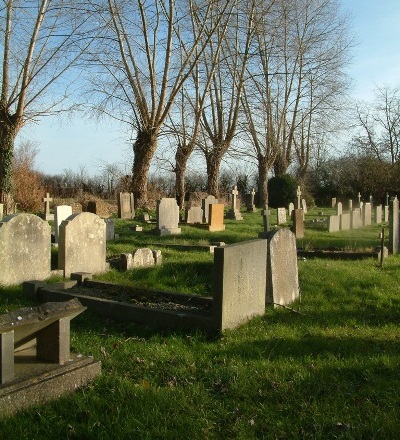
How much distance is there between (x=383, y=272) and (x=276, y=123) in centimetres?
2460

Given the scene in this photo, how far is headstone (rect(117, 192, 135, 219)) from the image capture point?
77.5 feet

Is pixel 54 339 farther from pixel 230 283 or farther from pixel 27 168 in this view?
pixel 27 168

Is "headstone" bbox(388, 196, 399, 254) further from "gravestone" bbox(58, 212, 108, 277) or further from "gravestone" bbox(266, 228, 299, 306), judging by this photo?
"gravestone" bbox(58, 212, 108, 277)

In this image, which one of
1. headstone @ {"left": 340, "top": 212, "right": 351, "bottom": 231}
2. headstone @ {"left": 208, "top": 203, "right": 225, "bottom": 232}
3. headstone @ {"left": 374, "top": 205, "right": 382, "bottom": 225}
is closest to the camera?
headstone @ {"left": 208, "top": 203, "right": 225, "bottom": 232}

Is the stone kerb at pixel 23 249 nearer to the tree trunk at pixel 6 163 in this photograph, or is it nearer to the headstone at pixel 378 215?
the tree trunk at pixel 6 163

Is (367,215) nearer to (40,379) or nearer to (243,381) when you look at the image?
(243,381)

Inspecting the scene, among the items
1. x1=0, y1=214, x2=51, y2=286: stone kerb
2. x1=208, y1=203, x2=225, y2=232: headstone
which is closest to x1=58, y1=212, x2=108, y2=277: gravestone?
x1=0, y1=214, x2=51, y2=286: stone kerb

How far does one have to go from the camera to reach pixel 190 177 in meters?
41.7

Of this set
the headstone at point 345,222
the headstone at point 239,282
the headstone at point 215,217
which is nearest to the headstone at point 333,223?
the headstone at point 345,222

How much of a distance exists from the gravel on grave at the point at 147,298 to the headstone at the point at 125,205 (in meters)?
15.7

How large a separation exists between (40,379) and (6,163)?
1633 cm

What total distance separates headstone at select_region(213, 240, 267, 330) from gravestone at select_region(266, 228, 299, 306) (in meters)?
0.33

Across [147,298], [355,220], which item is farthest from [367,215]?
[147,298]

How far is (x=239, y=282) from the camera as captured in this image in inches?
243
